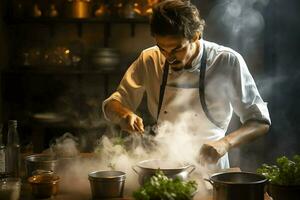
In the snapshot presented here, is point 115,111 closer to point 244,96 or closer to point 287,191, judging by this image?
point 244,96

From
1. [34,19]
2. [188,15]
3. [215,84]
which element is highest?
[34,19]

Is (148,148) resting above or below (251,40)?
below

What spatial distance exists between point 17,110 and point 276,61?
3.10m

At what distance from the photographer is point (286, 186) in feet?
5.92

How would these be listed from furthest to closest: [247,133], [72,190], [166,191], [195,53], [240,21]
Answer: [240,21] → [195,53] → [247,133] → [72,190] → [166,191]

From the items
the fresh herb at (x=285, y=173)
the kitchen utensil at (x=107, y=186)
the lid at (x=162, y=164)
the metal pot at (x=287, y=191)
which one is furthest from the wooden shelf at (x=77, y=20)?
the metal pot at (x=287, y=191)

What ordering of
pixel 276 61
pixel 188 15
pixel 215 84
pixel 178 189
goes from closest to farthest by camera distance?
pixel 178 189
pixel 188 15
pixel 215 84
pixel 276 61

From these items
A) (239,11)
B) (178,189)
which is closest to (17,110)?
(239,11)

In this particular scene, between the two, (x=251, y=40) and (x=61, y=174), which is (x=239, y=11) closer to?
(x=251, y=40)

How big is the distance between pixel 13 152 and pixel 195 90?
1217 millimetres

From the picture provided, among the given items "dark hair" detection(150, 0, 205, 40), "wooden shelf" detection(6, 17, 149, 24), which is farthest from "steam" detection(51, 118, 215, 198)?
"wooden shelf" detection(6, 17, 149, 24)

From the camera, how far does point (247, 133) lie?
262cm

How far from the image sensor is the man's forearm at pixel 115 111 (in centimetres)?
277

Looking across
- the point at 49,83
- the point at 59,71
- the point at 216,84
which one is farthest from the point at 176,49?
the point at 49,83
